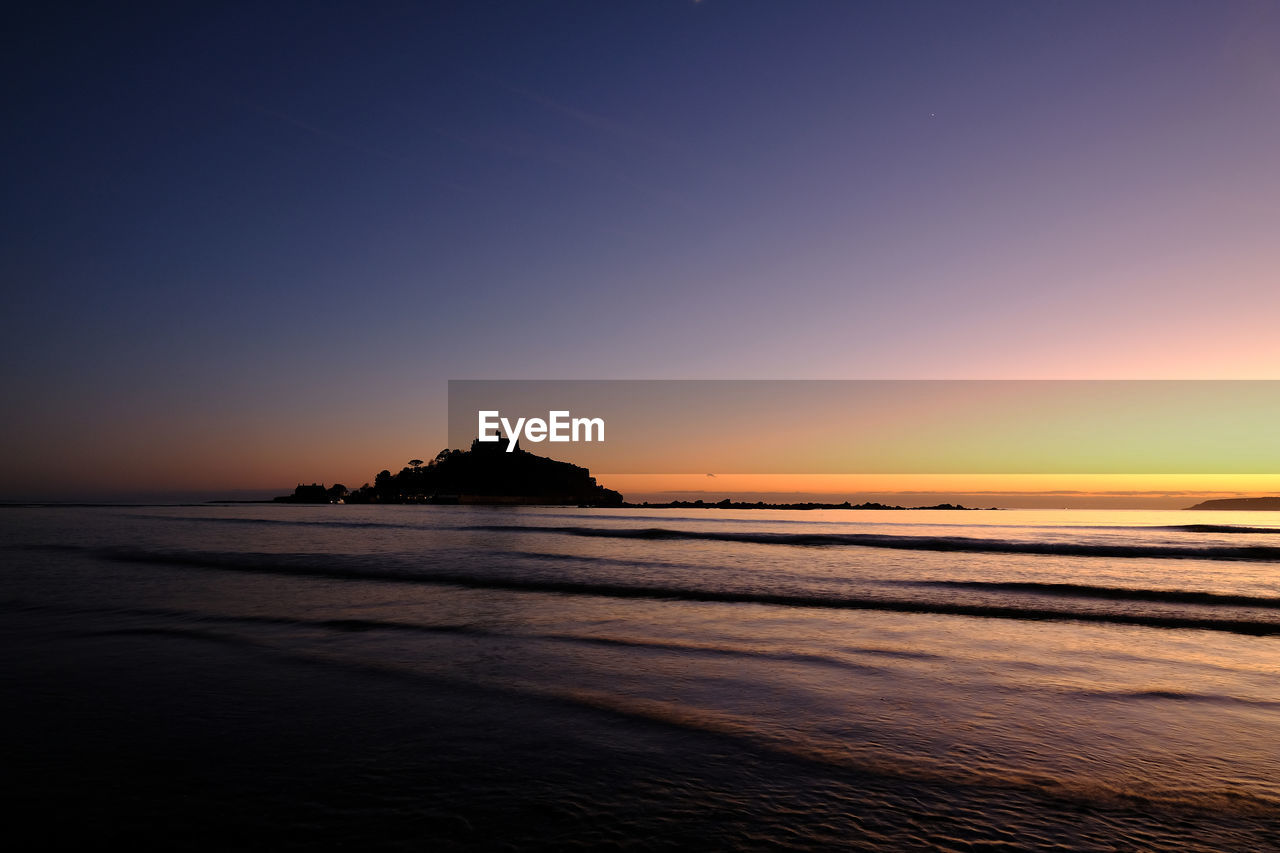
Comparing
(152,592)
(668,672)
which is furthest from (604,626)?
(152,592)

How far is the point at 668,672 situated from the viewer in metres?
8.59

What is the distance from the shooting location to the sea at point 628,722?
171 inches

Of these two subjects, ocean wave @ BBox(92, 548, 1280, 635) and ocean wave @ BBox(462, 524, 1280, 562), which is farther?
ocean wave @ BBox(462, 524, 1280, 562)

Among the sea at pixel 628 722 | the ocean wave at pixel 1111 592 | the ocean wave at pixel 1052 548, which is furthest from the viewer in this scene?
the ocean wave at pixel 1052 548

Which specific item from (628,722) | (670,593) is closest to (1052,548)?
(670,593)

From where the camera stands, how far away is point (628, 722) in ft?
21.3

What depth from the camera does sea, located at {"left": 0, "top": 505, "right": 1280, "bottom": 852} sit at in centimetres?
435

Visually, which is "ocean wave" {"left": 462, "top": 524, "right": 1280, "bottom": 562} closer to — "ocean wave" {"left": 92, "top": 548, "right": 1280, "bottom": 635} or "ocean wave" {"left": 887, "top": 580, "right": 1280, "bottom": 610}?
"ocean wave" {"left": 887, "top": 580, "right": 1280, "bottom": 610}

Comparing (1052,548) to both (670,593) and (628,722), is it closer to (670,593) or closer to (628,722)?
(670,593)

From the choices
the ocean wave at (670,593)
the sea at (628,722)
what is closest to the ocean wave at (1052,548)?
the sea at (628,722)

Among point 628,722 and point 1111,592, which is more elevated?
point 628,722

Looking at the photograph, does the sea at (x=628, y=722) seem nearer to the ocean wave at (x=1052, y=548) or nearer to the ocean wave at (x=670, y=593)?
the ocean wave at (x=670, y=593)

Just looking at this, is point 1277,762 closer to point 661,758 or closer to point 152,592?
point 661,758

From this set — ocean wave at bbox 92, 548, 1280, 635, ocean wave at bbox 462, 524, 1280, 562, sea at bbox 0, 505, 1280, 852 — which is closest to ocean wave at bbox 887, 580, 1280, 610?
sea at bbox 0, 505, 1280, 852
